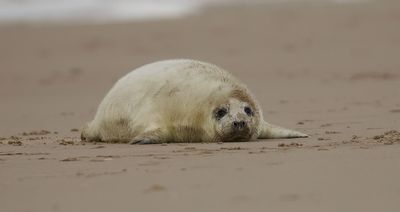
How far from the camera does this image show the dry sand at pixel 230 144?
5.85 meters

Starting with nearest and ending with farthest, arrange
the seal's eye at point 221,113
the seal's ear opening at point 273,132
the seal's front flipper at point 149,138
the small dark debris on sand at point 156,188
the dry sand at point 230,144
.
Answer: the dry sand at point 230,144 < the small dark debris on sand at point 156,188 < the seal's front flipper at point 149,138 < the seal's eye at point 221,113 < the seal's ear opening at point 273,132

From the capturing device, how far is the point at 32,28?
81.7ft

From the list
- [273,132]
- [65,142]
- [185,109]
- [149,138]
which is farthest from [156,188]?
[65,142]

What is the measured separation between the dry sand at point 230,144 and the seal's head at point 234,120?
191mm

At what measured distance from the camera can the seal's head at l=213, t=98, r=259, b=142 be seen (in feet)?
28.8

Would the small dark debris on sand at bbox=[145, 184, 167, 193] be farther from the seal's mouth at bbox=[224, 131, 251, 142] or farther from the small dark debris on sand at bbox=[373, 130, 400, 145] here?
the seal's mouth at bbox=[224, 131, 251, 142]

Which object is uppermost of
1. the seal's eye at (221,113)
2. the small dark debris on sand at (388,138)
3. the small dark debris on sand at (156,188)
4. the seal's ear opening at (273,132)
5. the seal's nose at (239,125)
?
the seal's eye at (221,113)

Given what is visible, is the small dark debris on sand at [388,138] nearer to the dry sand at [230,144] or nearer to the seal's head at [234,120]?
the dry sand at [230,144]

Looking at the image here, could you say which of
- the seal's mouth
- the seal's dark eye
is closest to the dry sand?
the seal's mouth

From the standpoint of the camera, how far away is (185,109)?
8922mm

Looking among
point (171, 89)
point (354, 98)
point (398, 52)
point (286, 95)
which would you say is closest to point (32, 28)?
point (398, 52)

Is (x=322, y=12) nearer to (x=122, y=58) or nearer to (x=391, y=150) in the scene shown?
(x=122, y=58)

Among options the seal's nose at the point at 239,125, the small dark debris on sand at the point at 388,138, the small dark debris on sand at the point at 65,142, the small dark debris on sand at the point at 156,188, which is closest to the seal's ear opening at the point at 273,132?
the seal's nose at the point at 239,125

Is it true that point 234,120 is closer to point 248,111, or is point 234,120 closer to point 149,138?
point 248,111
